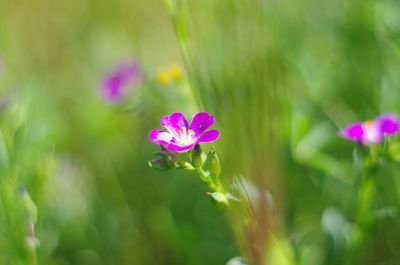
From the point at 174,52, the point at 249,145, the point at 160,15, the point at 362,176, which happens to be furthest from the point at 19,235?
the point at 160,15

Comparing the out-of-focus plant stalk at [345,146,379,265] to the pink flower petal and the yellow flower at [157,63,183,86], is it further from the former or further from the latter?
the yellow flower at [157,63,183,86]

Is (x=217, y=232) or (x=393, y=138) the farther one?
(x=217, y=232)

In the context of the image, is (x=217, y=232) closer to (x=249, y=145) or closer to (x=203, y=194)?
(x=203, y=194)

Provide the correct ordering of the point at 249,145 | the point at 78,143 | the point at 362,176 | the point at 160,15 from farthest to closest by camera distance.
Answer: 1. the point at 160,15
2. the point at 78,143
3. the point at 362,176
4. the point at 249,145

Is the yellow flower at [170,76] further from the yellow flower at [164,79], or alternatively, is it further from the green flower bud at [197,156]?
the green flower bud at [197,156]

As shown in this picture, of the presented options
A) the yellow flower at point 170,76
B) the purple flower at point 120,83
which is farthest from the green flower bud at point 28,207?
the purple flower at point 120,83

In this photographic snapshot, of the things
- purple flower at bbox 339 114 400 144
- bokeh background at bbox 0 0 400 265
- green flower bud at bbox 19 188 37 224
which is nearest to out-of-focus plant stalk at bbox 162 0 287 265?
bokeh background at bbox 0 0 400 265

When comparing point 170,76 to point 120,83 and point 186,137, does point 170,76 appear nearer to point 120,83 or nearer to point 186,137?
point 120,83
